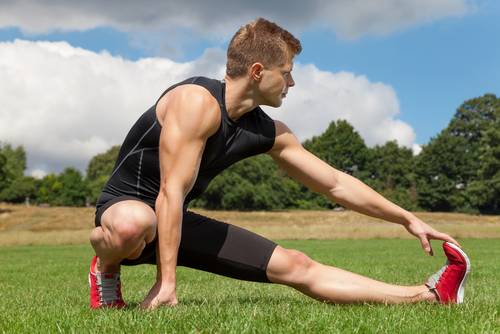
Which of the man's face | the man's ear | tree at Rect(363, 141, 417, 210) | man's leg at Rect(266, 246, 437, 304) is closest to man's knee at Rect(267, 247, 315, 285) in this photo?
man's leg at Rect(266, 246, 437, 304)

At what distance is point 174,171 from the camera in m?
4.10

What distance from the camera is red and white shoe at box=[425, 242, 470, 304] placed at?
467 cm

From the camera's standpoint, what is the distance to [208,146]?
15.0ft

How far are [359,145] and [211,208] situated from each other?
91.0 feet

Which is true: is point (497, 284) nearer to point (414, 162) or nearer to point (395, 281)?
point (395, 281)

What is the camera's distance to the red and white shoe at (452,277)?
4.67 m

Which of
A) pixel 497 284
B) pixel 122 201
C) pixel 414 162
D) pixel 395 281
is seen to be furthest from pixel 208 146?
pixel 414 162

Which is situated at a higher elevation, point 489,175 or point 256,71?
point 489,175

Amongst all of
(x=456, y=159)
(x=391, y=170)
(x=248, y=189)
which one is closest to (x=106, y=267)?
(x=248, y=189)

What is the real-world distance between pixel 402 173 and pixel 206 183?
93896 millimetres

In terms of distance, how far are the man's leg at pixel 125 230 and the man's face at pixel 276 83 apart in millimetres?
1197

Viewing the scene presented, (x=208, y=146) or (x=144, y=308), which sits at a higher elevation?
(x=208, y=146)

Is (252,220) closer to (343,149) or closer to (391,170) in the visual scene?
(391,170)

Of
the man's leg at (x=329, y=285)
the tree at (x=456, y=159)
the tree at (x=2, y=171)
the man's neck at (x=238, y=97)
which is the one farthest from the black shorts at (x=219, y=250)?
the tree at (x=456, y=159)
